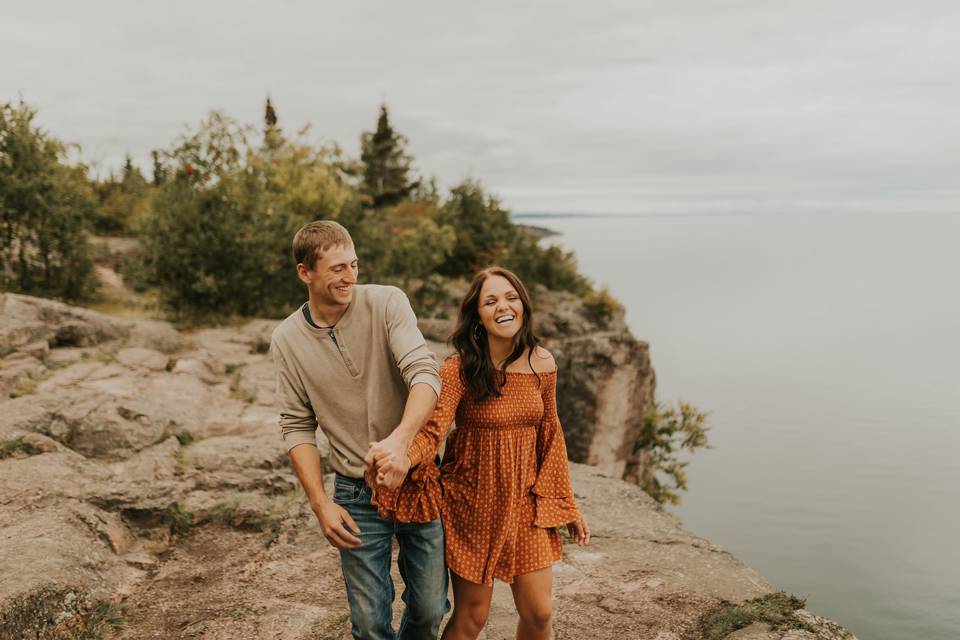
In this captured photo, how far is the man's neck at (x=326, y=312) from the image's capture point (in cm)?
288

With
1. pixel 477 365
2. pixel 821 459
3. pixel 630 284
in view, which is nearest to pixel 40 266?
pixel 477 365

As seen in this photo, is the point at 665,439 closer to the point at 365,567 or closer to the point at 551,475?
the point at 551,475

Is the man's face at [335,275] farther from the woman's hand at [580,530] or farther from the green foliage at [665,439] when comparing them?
the green foliage at [665,439]

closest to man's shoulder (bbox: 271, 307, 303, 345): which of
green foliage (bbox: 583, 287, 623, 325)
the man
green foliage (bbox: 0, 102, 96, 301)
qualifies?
the man

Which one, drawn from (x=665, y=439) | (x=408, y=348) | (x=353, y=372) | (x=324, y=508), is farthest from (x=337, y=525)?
(x=665, y=439)

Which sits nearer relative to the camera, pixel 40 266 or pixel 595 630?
pixel 595 630

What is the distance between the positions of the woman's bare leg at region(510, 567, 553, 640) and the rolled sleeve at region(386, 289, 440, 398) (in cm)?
103

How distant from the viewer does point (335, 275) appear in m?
2.79

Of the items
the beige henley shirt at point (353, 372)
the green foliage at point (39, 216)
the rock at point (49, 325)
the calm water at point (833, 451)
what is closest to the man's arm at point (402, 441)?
the beige henley shirt at point (353, 372)

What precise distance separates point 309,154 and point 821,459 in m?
64.7

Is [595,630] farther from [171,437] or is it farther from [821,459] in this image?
[821,459]

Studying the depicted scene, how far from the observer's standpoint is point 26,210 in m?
13.2

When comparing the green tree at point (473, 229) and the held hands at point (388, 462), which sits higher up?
the green tree at point (473, 229)

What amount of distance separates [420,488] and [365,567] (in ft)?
1.34
